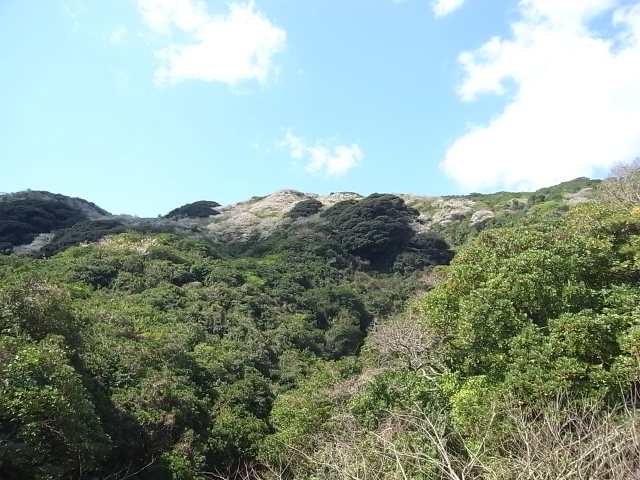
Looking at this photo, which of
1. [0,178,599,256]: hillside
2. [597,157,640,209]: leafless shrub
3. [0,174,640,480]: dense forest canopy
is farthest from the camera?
[0,178,599,256]: hillside

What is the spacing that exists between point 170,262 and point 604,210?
25009 mm

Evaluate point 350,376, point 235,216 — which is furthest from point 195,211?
point 350,376

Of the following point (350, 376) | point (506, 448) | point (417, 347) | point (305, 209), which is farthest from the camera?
point (305, 209)

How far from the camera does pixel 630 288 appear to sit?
12.2 metres

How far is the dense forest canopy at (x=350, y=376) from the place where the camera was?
369 inches

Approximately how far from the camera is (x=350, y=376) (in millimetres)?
20156

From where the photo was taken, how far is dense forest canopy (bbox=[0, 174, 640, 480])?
369 inches

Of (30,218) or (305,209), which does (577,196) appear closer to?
(305,209)

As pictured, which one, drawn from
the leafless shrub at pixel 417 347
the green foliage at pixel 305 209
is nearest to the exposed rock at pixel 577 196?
the green foliage at pixel 305 209

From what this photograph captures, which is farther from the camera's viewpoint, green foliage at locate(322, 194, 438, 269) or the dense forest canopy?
green foliage at locate(322, 194, 438, 269)

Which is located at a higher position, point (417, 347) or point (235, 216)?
point (235, 216)

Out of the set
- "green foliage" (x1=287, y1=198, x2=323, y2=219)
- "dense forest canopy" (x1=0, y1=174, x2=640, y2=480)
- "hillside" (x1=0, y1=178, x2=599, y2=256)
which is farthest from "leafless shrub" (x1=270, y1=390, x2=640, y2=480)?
"green foliage" (x1=287, y1=198, x2=323, y2=219)

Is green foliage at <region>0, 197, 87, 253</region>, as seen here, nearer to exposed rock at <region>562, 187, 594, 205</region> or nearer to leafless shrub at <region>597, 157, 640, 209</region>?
leafless shrub at <region>597, 157, 640, 209</region>

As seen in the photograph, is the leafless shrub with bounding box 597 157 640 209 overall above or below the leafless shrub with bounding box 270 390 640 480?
above
